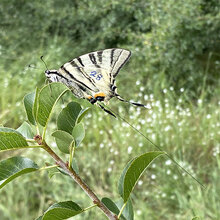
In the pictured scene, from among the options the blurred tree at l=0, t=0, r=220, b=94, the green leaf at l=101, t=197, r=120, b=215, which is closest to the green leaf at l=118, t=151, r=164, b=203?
the green leaf at l=101, t=197, r=120, b=215

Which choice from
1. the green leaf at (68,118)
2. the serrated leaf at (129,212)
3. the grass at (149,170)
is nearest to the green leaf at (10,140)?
the green leaf at (68,118)

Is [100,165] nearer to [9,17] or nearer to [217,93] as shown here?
[217,93]

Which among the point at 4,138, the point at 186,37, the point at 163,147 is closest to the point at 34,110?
the point at 4,138

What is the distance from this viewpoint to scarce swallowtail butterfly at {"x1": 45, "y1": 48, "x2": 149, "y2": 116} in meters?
0.92

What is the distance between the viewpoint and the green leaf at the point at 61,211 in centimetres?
57

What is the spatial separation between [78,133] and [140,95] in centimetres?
262

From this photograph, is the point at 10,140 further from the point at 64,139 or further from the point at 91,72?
the point at 91,72

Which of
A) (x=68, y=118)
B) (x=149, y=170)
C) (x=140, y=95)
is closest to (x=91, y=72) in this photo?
(x=68, y=118)

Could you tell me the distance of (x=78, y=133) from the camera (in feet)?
2.15

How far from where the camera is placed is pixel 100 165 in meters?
3.19

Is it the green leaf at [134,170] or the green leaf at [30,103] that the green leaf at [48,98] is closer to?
the green leaf at [30,103]

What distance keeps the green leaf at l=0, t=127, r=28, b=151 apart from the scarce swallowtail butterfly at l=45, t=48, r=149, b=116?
0.33 metres

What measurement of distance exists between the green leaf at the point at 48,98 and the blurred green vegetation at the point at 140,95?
1.80 m

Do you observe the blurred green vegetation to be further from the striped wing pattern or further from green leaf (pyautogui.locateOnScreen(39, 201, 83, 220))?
green leaf (pyautogui.locateOnScreen(39, 201, 83, 220))
